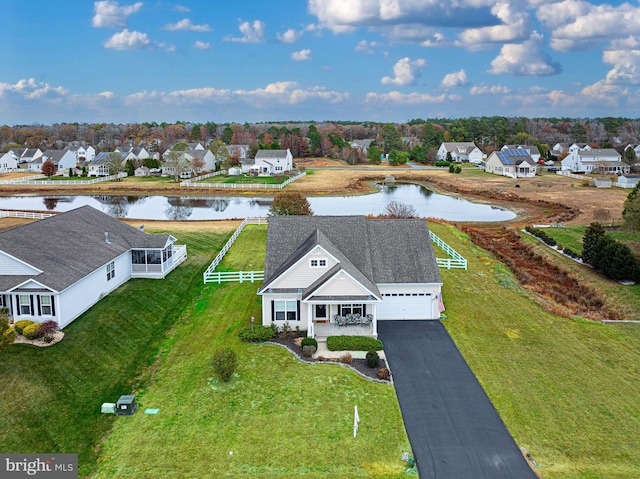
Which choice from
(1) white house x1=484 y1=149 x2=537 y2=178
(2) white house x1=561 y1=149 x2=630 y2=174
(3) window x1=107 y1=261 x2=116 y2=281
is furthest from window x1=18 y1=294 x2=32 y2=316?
(2) white house x1=561 y1=149 x2=630 y2=174

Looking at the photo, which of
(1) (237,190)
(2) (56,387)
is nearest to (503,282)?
(2) (56,387)

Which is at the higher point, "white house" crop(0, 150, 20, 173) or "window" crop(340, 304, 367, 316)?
"white house" crop(0, 150, 20, 173)

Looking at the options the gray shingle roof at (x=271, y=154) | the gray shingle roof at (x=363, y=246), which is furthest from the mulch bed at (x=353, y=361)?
the gray shingle roof at (x=271, y=154)

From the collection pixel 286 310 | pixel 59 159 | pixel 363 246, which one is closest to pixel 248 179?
pixel 59 159

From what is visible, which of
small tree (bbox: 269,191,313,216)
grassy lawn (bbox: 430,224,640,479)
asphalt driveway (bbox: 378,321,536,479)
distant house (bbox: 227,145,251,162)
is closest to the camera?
asphalt driveway (bbox: 378,321,536,479)

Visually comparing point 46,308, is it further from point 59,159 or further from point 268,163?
point 59,159

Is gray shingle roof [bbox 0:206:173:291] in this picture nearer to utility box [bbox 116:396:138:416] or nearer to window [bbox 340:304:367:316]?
utility box [bbox 116:396:138:416]

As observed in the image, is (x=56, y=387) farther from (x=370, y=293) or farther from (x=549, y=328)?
(x=549, y=328)
